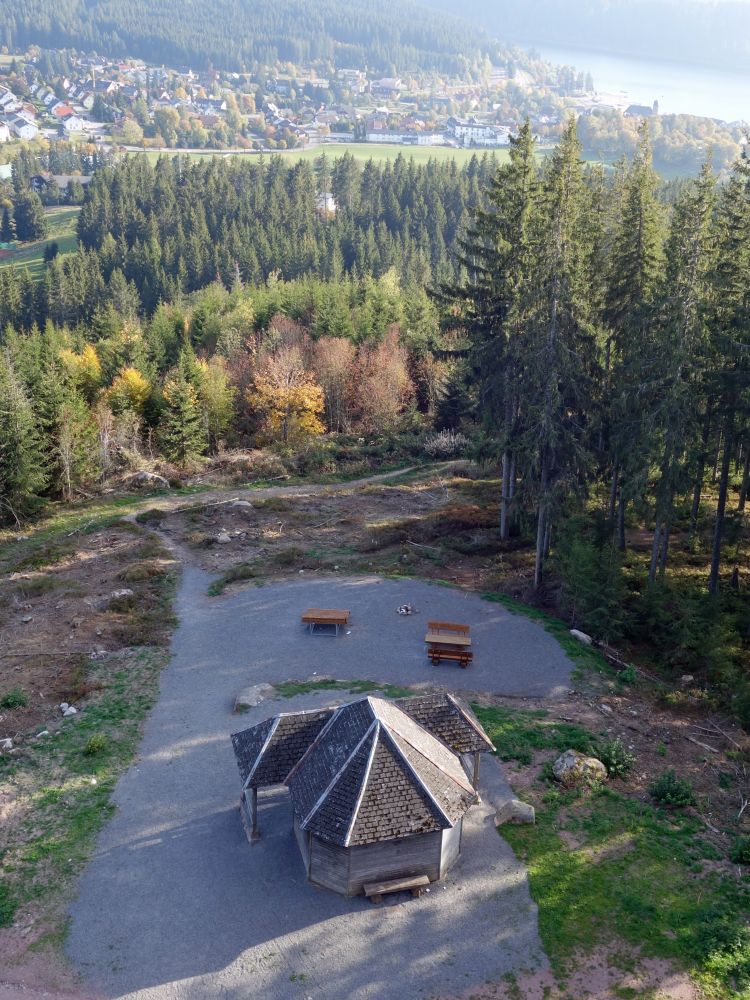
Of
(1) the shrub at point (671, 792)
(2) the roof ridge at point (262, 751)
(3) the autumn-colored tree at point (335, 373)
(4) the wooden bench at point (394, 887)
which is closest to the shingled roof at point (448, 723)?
(2) the roof ridge at point (262, 751)

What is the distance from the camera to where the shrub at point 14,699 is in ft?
77.1

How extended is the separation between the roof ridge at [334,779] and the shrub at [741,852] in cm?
869

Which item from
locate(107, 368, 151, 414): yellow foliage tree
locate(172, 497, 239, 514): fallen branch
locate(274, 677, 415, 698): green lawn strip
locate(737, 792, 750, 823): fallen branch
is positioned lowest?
locate(172, 497, 239, 514): fallen branch

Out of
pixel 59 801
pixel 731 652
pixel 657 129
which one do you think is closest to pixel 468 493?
pixel 731 652

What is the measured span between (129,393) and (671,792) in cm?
4342

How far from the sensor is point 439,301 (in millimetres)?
36500

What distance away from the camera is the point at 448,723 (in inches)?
766

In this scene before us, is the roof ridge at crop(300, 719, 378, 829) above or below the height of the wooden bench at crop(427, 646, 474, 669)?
above

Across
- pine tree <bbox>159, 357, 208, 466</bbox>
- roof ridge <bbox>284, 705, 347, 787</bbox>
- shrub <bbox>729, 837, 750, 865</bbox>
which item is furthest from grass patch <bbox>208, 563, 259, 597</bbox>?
shrub <bbox>729, 837, 750, 865</bbox>

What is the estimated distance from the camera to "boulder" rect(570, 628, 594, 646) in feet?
92.2

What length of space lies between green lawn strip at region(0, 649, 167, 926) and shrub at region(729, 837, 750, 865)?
1460cm

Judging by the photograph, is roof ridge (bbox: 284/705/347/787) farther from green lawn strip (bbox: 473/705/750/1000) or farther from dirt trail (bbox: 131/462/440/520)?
dirt trail (bbox: 131/462/440/520)

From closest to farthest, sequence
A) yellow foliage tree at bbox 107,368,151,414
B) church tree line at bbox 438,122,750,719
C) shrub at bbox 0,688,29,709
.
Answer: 1. shrub at bbox 0,688,29,709
2. church tree line at bbox 438,122,750,719
3. yellow foliage tree at bbox 107,368,151,414

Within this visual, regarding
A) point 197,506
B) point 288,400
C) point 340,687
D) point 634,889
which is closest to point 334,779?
point 634,889
